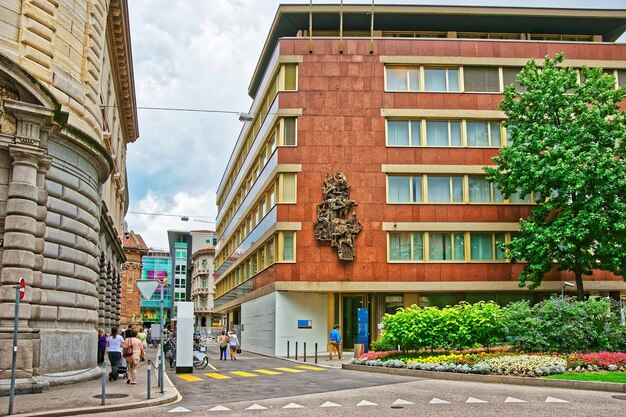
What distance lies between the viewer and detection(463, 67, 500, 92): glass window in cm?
4109

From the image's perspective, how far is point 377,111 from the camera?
4044 cm

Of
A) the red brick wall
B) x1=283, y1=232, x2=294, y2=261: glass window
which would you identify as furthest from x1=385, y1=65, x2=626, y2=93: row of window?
x1=283, y1=232, x2=294, y2=261: glass window

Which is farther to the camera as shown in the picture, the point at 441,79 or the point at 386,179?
the point at 441,79

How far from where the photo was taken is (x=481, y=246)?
39.9 metres

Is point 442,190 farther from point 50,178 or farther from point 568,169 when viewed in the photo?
point 50,178

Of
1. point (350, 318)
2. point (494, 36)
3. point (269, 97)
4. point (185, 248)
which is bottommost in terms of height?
point (350, 318)

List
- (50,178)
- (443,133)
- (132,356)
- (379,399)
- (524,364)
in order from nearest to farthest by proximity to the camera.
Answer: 1. (379,399)
2. (524,364)
3. (132,356)
4. (50,178)
5. (443,133)

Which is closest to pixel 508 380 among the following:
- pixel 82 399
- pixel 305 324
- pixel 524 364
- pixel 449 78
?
pixel 524 364

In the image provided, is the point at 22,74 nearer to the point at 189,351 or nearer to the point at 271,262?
the point at 189,351

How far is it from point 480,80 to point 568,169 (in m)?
10.6

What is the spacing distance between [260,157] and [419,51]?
46.0 ft

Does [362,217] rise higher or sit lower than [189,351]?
higher

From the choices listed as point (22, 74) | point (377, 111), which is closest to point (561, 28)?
point (377, 111)

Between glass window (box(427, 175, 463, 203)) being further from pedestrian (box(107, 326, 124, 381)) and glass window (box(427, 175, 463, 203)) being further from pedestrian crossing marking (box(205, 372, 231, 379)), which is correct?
pedestrian (box(107, 326, 124, 381))
